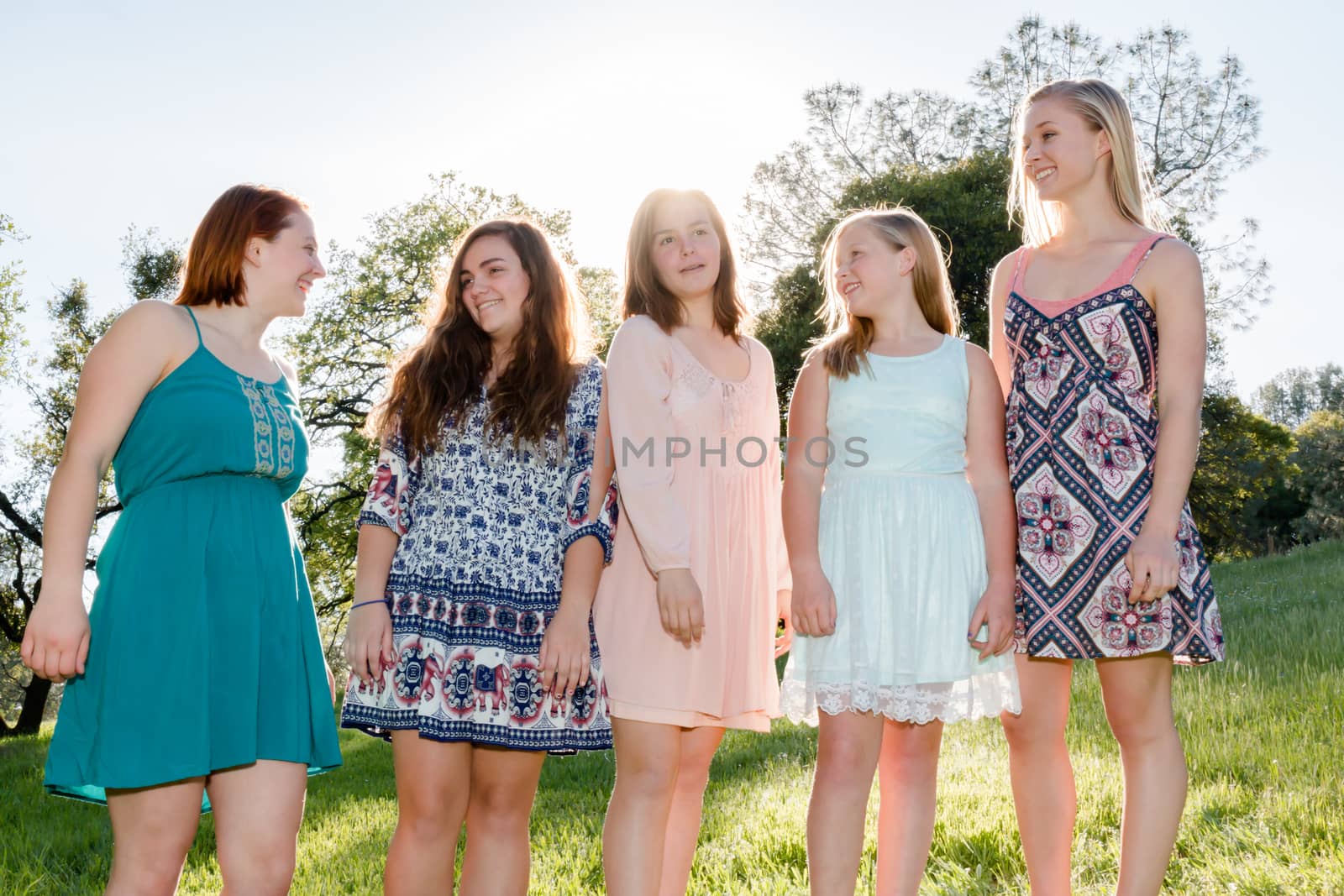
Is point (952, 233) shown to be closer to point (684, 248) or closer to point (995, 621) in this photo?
point (684, 248)

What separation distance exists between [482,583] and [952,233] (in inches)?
547

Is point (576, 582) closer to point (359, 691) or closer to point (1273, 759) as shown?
point (359, 691)

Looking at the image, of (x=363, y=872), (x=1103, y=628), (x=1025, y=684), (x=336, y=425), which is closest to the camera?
(x=1103, y=628)

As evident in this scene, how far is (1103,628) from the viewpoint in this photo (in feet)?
8.83

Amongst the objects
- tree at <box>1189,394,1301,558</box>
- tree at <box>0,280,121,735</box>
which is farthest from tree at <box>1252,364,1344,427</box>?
tree at <box>0,280,121,735</box>

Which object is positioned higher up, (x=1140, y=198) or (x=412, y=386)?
(x=1140, y=198)

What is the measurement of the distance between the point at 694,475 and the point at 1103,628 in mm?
1156

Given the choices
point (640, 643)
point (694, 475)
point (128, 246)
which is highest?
point (128, 246)

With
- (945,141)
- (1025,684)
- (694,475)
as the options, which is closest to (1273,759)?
(1025,684)

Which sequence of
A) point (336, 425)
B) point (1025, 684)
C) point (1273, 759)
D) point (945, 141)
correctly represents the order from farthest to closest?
1. point (945, 141)
2. point (336, 425)
3. point (1273, 759)
4. point (1025, 684)

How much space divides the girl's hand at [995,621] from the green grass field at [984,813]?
1.08 metres

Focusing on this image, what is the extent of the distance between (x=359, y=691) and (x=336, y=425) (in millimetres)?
14644

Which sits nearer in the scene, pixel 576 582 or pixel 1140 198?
pixel 576 582

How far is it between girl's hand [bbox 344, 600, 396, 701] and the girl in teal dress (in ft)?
0.29
